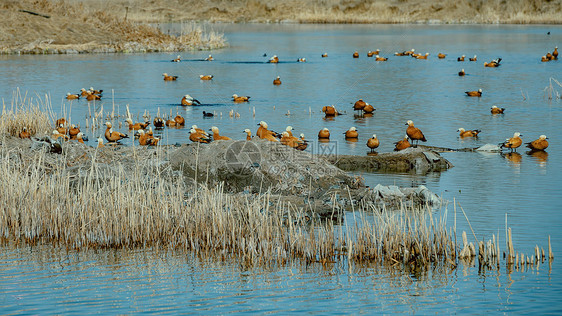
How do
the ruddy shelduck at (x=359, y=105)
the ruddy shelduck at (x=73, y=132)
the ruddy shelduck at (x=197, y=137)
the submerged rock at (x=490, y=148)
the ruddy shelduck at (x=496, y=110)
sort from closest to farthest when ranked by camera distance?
the ruddy shelduck at (x=197, y=137)
the ruddy shelduck at (x=73, y=132)
the submerged rock at (x=490, y=148)
the ruddy shelduck at (x=359, y=105)
the ruddy shelduck at (x=496, y=110)

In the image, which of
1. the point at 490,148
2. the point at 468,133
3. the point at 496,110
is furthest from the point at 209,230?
the point at 496,110

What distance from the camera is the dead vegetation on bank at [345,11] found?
326 ft

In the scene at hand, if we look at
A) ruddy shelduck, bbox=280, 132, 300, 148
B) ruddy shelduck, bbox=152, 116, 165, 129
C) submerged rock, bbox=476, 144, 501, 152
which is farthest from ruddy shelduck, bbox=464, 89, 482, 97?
ruddy shelduck, bbox=280, 132, 300, 148

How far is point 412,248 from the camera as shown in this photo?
12.4 meters

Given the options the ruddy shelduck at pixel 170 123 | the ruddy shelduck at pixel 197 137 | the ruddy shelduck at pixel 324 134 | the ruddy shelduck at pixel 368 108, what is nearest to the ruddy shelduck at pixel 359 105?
the ruddy shelduck at pixel 368 108

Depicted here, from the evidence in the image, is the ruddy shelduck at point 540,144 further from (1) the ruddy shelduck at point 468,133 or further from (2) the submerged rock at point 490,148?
(1) the ruddy shelduck at point 468,133

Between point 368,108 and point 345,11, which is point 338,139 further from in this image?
point 345,11

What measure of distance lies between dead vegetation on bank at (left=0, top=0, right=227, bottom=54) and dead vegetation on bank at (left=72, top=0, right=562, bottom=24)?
24.9 m

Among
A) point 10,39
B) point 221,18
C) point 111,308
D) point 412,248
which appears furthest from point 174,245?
point 221,18

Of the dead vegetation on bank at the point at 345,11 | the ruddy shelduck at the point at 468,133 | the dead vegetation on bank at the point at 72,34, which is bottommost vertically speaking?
the ruddy shelduck at the point at 468,133

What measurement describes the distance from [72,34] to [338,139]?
143 ft

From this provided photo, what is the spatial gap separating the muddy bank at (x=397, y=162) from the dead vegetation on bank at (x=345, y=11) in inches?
2950

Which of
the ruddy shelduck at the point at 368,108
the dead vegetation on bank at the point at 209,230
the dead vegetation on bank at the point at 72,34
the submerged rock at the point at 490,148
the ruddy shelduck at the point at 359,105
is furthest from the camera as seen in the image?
the dead vegetation on bank at the point at 72,34

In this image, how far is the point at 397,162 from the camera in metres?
21.3
